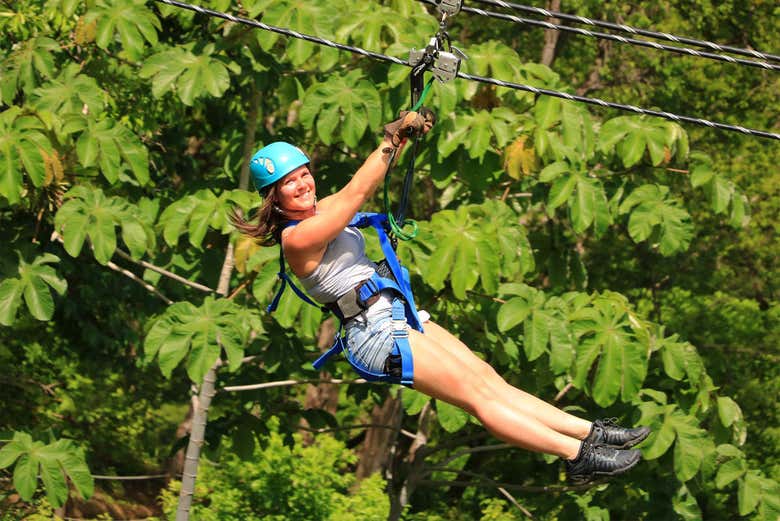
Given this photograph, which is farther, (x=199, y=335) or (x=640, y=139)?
(x=640, y=139)

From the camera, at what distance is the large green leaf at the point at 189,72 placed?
22.7 feet

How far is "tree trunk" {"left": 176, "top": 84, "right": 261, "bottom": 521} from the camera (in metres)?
7.61

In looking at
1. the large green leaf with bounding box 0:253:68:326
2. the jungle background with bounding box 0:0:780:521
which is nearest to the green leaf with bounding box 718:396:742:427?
the jungle background with bounding box 0:0:780:521

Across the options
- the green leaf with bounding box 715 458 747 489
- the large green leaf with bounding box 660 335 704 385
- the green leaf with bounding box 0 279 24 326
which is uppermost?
the large green leaf with bounding box 660 335 704 385

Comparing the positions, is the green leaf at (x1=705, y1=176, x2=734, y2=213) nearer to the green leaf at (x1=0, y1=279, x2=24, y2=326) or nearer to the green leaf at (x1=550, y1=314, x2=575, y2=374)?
the green leaf at (x1=550, y1=314, x2=575, y2=374)

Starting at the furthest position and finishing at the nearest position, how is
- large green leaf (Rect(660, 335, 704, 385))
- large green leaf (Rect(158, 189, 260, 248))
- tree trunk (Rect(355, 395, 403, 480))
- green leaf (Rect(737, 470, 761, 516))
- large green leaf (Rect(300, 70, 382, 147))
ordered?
tree trunk (Rect(355, 395, 403, 480)), green leaf (Rect(737, 470, 761, 516)), large green leaf (Rect(660, 335, 704, 385)), large green leaf (Rect(158, 189, 260, 248)), large green leaf (Rect(300, 70, 382, 147))

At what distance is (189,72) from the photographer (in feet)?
23.0

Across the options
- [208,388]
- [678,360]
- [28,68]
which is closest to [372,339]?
[678,360]

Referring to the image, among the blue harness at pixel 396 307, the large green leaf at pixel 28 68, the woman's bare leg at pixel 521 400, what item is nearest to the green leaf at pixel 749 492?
the woman's bare leg at pixel 521 400

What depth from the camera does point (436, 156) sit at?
7297mm

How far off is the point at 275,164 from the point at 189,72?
2475 mm

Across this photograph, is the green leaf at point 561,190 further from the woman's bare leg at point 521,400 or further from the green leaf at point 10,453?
the green leaf at point 10,453

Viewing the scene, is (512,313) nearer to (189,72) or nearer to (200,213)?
(200,213)

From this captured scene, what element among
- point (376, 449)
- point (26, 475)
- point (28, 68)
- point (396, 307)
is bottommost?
point (376, 449)
